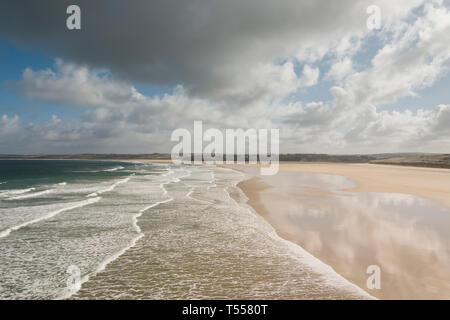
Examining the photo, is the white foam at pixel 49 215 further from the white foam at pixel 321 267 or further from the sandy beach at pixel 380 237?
the sandy beach at pixel 380 237

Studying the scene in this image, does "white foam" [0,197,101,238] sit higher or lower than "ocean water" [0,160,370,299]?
higher

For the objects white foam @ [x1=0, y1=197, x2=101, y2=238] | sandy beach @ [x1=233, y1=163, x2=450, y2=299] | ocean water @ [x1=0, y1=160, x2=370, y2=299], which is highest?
sandy beach @ [x1=233, y1=163, x2=450, y2=299]

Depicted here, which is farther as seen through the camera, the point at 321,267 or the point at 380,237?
the point at 380,237

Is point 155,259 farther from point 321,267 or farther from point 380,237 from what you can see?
point 380,237

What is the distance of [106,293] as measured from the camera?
19.2ft

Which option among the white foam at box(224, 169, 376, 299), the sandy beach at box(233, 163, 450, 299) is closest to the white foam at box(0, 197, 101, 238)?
the white foam at box(224, 169, 376, 299)

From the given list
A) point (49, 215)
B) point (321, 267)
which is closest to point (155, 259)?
point (321, 267)

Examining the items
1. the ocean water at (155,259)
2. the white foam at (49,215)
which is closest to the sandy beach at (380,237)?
the ocean water at (155,259)

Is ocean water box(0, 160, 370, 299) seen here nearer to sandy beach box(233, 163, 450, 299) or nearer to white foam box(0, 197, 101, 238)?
white foam box(0, 197, 101, 238)

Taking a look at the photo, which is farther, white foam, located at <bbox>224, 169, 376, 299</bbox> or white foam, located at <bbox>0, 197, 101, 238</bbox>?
white foam, located at <bbox>0, 197, 101, 238</bbox>

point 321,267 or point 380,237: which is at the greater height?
point 380,237
